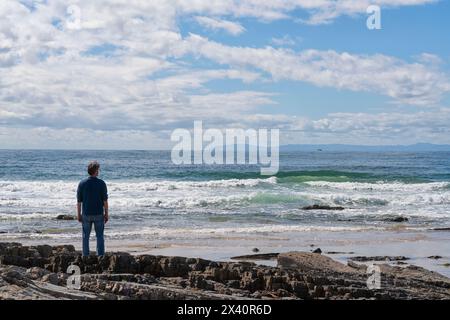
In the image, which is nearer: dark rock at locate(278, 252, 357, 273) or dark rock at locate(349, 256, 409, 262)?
dark rock at locate(278, 252, 357, 273)

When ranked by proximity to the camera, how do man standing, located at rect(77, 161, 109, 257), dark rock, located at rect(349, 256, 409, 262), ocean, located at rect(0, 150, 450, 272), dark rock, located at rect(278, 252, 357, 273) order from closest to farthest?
man standing, located at rect(77, 161, 109, 257) < dark rock, located at rect(278, 252, 357, 273) < dark rock, located at rect(349, 256, 409, 262) < ocean, located at rect(0, 150, 450, 272)

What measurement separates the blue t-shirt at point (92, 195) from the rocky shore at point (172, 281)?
801 millimetres

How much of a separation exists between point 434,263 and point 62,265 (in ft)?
24.8

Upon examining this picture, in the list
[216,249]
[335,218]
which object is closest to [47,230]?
[216,249]

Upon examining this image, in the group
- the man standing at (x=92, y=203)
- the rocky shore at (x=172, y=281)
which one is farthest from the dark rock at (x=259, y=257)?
the man standing at (x=92, y=203)

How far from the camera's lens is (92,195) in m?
8.87

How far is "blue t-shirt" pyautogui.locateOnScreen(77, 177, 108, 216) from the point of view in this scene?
29.0 feet

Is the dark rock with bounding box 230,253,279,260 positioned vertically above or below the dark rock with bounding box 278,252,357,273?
below

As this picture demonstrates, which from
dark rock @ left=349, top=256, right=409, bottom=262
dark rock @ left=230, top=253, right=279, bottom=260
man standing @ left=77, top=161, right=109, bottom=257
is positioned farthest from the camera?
dark rock @ left=349, top=256, right=409, bottom=262

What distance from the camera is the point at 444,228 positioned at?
62.9 ft

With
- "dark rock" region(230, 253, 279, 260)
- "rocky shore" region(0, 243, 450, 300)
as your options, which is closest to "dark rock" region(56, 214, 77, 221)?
"dark rock" region(230, 253, 279, 260)

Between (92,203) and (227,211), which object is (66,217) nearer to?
(227,211)

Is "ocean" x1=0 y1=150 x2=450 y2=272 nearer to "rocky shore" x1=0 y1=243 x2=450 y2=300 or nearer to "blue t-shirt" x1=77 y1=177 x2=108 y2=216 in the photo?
"blue t-shirt" x1=77 y1=177 x2=108 y2=216
